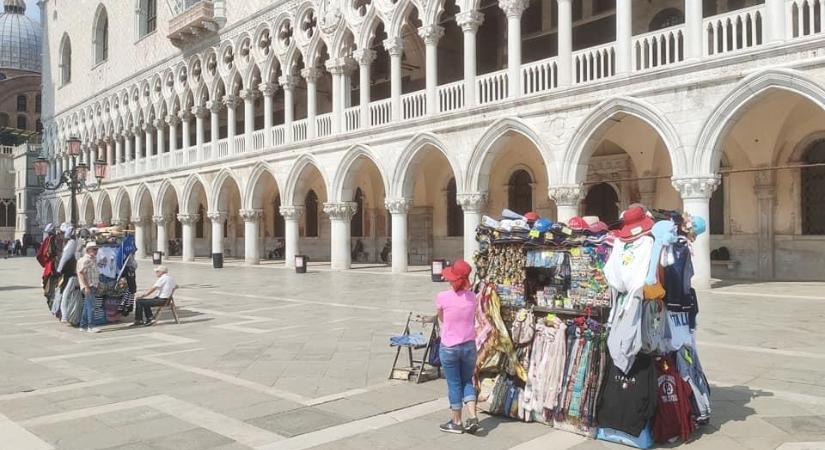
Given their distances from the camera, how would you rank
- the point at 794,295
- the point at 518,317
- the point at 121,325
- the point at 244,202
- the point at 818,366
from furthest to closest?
the point at 244,202 → the point at 794,295 → the point at 121,325 → the point at 818,366 → the point at 518,317

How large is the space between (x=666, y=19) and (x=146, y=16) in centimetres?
3041

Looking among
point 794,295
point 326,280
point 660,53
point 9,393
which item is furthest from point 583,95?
point 9,393

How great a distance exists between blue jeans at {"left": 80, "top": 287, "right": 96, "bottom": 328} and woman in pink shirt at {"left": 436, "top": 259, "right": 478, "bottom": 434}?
7.54 metres

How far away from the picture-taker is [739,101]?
44.6ft

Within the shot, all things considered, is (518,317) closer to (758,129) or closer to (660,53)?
(660,53)

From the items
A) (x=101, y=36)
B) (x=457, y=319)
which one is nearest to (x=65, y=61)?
(x=101, y=36)

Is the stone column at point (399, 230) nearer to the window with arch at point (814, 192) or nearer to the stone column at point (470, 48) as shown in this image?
the stone column at point (470, 48)

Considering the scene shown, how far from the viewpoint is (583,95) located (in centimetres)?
1616

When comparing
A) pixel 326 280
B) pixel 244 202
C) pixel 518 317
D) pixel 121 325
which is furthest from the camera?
pixel 244 202

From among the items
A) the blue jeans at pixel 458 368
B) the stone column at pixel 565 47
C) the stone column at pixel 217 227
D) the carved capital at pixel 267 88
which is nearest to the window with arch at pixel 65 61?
the stone column at pixel 217 227

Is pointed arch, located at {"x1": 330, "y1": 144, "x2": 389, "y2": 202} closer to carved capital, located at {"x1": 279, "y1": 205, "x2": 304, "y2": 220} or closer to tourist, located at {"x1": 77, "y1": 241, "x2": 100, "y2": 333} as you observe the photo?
carved capital, located at {"x1": 279, "y1": 205, "x2": 304, "y2": 220}

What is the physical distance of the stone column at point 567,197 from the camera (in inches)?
651

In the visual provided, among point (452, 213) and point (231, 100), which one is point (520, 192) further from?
point (231, 100)

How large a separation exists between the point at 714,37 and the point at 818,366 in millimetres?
9118
